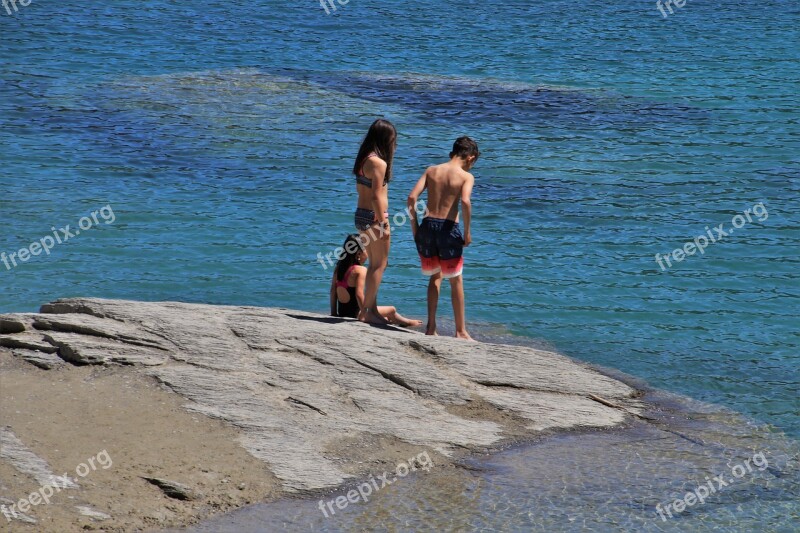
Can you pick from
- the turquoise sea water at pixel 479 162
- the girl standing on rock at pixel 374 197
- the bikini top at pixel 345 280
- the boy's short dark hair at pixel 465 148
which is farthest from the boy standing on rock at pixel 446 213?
the turquoise sea water at pixel 479 162

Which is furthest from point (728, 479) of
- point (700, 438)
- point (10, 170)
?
point (10, 170)

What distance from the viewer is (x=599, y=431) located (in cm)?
820

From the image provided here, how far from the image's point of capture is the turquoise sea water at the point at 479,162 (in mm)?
12133

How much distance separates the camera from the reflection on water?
665cm

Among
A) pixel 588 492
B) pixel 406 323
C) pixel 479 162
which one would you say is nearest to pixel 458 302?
pixel 406 323

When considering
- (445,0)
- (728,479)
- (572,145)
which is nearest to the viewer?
(728,479)

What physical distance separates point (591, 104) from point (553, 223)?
7302 mm

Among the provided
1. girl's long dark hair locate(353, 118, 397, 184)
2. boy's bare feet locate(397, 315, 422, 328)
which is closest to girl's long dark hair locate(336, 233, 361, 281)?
boy's bare feet locate(397, 315, 422, 328)

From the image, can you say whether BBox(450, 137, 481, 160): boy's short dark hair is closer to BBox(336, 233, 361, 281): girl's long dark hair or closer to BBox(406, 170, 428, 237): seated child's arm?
BBox(406, 170, 428, 237): seated child's arm

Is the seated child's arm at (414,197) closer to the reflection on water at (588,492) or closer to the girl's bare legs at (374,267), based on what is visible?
the girl's bare legs at (374,267)

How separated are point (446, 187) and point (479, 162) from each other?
871cm

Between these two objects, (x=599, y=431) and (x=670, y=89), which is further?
(x=670, y=89)

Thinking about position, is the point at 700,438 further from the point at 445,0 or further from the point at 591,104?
the point at 445,0

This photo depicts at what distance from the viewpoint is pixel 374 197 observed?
912 centimetres
